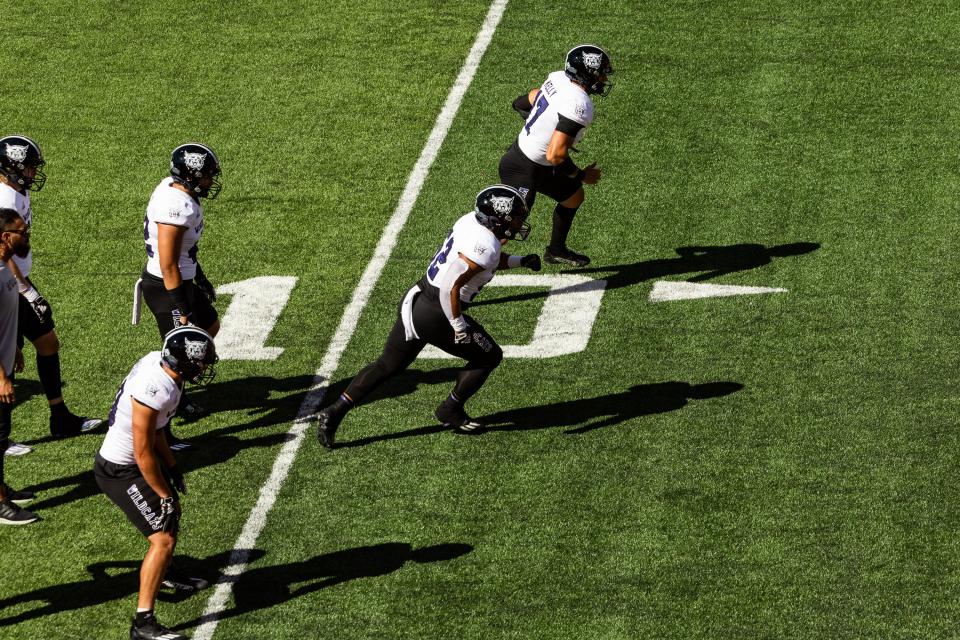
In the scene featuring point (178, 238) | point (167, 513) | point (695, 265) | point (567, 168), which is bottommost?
point (695, 265)

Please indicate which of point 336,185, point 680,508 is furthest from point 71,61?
point 680,508

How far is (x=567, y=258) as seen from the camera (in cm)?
1393

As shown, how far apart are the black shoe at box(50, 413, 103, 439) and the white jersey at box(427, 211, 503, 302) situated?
10.2ft

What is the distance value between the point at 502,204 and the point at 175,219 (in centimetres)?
254

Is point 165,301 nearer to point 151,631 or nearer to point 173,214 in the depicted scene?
point 173,214

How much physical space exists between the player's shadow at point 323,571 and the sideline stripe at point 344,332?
0.12m

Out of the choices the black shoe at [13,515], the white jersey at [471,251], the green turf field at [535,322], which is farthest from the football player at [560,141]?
the black shoe at [13,515]

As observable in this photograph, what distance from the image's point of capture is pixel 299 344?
1295cm

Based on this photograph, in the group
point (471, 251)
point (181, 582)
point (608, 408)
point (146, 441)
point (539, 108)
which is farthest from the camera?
point (539, 108)

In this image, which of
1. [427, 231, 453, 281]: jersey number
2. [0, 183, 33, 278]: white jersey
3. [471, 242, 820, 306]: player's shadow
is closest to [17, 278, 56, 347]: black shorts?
[0, 183, 33, 278]: white jersey

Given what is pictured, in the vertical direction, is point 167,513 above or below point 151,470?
below

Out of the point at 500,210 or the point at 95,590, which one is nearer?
the point at 95,590

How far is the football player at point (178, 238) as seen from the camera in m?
11.2

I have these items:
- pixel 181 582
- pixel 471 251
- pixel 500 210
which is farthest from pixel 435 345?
pixel 181 582
